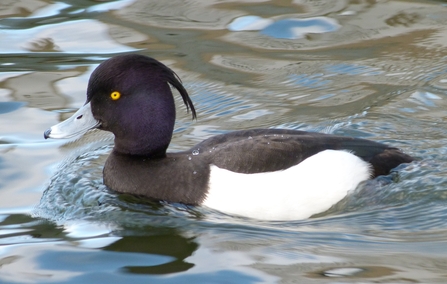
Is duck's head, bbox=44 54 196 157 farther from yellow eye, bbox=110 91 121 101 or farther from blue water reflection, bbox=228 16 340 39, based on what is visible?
blue water reflection, bbox=228 16 340 39

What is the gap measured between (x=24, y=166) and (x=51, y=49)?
8.74 ft

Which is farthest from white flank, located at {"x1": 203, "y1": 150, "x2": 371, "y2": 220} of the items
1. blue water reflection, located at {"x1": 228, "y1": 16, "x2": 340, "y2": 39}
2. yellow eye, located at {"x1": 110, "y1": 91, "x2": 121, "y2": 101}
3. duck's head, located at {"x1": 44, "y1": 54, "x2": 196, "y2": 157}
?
blue water reflection, located at {"x1": 228, "y1": 16, "x2": 340, "y2": 39}

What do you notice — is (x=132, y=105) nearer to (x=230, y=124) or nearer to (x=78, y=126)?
(x=78, y=126)

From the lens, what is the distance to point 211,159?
5.23 metres

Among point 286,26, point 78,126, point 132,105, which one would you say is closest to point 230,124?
point 132,105

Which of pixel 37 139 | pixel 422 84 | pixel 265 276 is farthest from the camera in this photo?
pixel 422 84

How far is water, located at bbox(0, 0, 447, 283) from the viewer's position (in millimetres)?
4453

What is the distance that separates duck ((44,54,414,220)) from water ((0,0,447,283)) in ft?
0.33

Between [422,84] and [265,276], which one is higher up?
[422,84]

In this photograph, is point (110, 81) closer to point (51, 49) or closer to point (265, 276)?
point (265, 276)

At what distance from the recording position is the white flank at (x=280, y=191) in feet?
16.6

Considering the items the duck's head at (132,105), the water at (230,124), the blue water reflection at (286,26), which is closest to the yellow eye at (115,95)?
the duck's head at (132,105)

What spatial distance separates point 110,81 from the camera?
5.30 m

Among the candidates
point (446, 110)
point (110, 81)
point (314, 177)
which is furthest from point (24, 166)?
point (446, 110)
